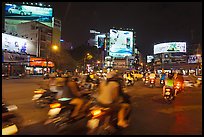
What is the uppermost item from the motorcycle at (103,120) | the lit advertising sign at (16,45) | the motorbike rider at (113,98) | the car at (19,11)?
the car at (19,11)

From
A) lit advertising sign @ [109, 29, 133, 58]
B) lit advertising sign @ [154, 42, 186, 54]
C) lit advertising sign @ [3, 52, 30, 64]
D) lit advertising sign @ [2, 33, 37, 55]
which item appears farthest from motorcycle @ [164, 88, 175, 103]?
lit advertising sign @ [154, 42, 186, 54]

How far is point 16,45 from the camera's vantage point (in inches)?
2143

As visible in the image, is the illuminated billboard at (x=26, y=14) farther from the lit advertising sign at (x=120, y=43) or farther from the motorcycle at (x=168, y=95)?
the motorcycle at (x=168, y=95)

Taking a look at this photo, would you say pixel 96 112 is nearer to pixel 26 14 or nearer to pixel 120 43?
pixel 26 14

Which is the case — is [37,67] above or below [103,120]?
above

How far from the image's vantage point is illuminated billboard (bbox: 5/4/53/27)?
73062 mm

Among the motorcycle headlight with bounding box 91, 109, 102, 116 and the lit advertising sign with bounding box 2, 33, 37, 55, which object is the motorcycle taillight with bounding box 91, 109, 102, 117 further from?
the lit advertising sign with bounding box 2, 33, 37, 55

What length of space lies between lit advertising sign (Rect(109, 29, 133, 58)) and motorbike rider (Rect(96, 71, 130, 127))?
80320 millimetres

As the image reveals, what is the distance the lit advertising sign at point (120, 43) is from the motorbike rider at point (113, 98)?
80.3m

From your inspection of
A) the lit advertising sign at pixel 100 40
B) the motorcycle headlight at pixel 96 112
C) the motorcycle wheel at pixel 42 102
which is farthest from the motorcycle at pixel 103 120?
the lit advertising sign at pixel 100 40

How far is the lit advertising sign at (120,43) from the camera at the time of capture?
86.9 meters

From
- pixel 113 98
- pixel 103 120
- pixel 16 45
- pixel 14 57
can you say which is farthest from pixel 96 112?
pixel 14 57

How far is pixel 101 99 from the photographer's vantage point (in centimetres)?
655

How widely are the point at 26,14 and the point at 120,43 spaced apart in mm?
30375
